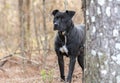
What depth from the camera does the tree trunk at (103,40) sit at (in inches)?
215

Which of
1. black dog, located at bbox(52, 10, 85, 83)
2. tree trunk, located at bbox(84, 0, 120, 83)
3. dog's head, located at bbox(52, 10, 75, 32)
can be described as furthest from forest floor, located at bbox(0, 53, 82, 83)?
tree trunk, located at bbox(84, 0, 120, 83)

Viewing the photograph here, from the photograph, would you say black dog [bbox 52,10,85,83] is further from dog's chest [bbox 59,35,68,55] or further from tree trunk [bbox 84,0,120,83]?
tree trunk [bbox 84,0,120,83]

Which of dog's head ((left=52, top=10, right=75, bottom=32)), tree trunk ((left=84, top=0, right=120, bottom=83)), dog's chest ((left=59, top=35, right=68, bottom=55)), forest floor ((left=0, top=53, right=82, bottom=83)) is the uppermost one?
tree trunk ((left=84, top=0, right=120, bottom=83))

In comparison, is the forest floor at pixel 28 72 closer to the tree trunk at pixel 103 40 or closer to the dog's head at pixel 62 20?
the dog's head at pixel 62 20

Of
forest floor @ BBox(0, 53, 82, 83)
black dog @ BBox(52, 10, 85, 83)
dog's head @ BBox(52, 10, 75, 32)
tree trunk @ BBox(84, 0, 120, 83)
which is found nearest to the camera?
tree trunk @ BBox(84, 0, 120, 83)

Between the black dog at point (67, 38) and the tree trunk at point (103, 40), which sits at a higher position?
the tree trunk at point (103, 40)

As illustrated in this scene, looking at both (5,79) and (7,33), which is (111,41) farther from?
(7,33)

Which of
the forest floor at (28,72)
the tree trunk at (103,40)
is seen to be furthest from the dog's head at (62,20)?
the tree trunk at (103,40)

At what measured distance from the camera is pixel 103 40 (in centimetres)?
557

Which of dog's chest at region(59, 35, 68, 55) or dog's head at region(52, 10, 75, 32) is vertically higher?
dog's head at region(52, 10, 75, 32)

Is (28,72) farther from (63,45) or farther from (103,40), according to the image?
(103,40)

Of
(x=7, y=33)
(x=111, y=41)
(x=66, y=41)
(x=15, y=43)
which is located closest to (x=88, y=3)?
(x=111, y=41)

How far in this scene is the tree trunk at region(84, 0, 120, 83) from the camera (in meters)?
5.45

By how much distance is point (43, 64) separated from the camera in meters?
12.5
